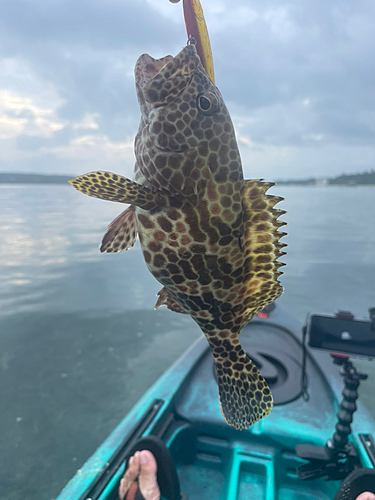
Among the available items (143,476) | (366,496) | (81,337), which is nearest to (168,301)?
(143,476)

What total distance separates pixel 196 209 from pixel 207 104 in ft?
1.96

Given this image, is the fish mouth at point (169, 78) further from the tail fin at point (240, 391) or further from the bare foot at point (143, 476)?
the bare foot at point (143, 476)

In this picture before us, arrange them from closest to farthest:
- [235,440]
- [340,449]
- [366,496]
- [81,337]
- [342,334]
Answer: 1. [366,496]
2. [342,334]
3. [340,449]
4. [235,440]
5. [81,337]

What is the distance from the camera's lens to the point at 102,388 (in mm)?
11008

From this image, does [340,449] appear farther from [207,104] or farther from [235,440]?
[207,104]

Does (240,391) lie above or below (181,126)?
below

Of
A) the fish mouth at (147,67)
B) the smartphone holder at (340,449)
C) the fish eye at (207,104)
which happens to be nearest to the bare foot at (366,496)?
the smartphone holder at (340,449)

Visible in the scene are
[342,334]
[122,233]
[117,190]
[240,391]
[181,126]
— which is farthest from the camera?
[342,334]

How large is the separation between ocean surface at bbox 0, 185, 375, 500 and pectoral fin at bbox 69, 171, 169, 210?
8966mm

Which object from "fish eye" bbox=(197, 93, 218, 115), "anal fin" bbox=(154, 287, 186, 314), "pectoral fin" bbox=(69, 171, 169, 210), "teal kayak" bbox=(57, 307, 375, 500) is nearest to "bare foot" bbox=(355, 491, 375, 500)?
"teal kayak" bbox=(57, 307, 375, 500)

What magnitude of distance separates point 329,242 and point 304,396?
31077 mm

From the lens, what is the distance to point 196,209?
5.02 feet

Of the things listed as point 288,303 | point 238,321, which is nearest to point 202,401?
point 238,321

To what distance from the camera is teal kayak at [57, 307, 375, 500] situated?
4648 millimetres
